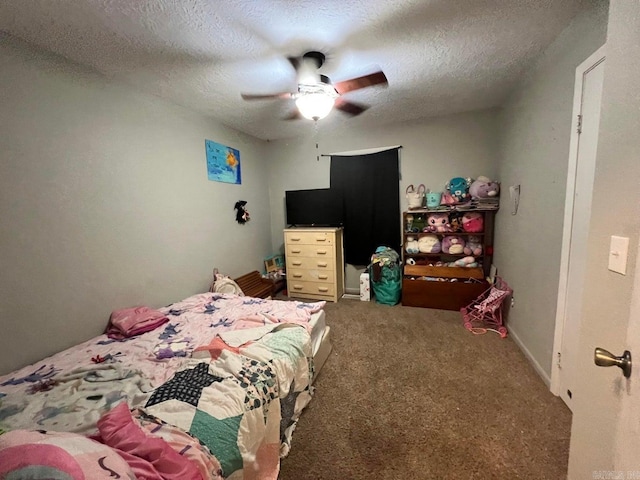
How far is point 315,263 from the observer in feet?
11.6

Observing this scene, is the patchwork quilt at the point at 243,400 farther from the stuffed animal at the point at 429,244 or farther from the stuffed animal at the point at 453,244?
the stuffed animal at the point at 453,244

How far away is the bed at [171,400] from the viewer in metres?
0.77

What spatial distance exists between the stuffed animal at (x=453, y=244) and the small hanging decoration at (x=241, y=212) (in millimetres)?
2564

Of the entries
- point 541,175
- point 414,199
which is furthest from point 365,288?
point 541,175

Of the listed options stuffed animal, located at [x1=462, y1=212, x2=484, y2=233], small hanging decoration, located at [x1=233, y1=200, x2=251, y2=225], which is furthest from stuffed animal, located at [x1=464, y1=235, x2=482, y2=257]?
small hanging decoration, located at [x1=233, y1=200, x2=251, y2=225]

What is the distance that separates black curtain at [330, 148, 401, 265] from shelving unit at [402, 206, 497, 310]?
11.4 inches

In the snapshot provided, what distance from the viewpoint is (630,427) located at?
0.60 meters

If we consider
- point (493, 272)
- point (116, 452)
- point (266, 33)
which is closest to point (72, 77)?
point (266, 33)

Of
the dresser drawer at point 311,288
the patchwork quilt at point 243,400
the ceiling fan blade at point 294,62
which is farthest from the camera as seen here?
the dresser drawer at point 311,288

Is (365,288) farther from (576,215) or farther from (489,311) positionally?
(576,215)

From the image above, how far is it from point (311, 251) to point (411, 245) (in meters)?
1.32

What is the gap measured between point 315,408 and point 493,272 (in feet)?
8.31

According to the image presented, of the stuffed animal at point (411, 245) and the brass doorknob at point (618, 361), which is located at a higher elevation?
the brass doorknob at point (618, 361)

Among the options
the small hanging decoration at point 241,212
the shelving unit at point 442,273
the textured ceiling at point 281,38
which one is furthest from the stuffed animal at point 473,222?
the small hanging decoration at point 241,212
